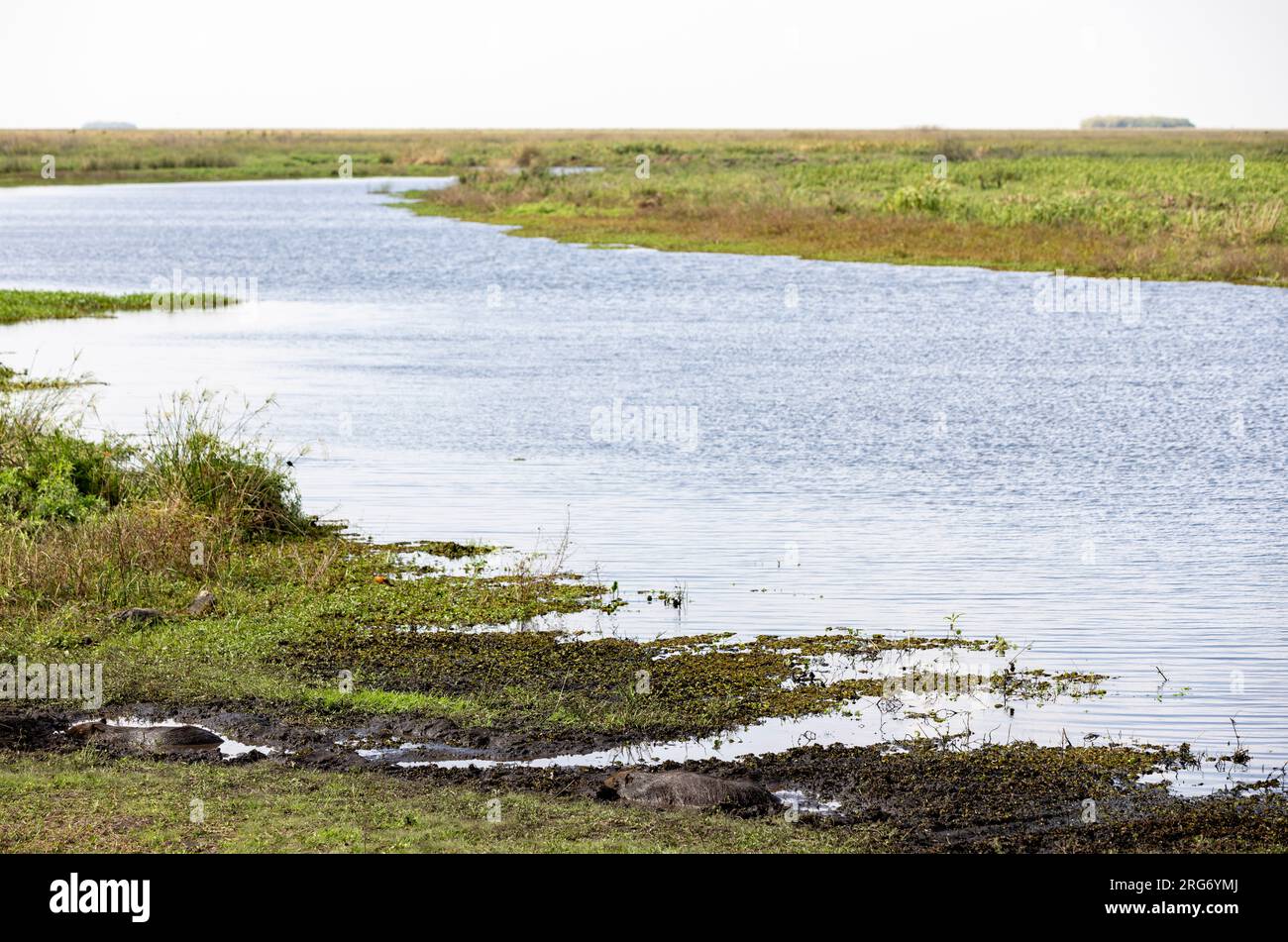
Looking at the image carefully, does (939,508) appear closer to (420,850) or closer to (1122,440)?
(1122,440)

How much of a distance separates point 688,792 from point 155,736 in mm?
3768

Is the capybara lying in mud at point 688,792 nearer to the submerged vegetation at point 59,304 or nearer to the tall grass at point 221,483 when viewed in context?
the tall grass at point 221,483

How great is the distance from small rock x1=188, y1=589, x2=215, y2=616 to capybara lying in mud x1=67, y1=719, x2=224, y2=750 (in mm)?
2933

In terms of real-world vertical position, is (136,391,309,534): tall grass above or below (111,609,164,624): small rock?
above

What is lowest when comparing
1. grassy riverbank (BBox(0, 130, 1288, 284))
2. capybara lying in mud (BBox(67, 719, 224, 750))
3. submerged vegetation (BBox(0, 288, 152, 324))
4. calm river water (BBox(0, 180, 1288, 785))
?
capybara lying in mud (BBox(67, 719, 224, 750))

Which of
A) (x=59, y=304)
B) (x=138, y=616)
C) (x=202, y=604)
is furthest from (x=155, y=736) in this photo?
(x=59, y=304)

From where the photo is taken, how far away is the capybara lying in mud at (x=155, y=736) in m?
10.5

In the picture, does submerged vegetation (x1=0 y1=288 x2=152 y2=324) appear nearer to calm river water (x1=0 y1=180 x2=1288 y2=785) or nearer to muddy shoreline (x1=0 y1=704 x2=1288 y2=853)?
calm river water (x1=0 y1=180 x2=1288 y2=785)

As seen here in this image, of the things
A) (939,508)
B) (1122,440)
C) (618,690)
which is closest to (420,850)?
(618,690)

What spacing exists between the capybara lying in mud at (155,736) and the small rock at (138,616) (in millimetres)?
2624

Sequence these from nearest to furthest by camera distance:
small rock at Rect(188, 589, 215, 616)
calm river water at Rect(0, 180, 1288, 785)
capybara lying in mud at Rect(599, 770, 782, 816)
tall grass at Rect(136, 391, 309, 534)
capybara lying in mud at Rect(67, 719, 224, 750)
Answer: capybara lying in mud at Rect(599, 770, 782, 816)
capybara lying in mud at Rect(67, 719, 224, 750)
small rock at Rect(188, 589, 215, 616)
calm river water at Rect(0, 180, 1288, 785)
tall grass at Rect(136, 391, 309, 534)

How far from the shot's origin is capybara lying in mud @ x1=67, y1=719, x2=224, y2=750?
34.5 feet

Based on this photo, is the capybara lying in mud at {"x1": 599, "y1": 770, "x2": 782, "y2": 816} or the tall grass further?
the tall grass

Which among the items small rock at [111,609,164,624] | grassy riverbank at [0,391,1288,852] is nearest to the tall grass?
grassy riverbank at [0,391,1288,852]
